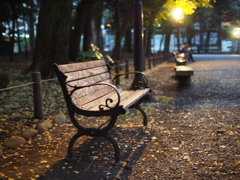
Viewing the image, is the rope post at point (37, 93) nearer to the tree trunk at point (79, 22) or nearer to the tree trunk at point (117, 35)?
the tree trunk at point (117, 35)

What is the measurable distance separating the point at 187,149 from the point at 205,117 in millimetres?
1960

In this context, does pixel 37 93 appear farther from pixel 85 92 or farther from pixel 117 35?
pixel 117 35

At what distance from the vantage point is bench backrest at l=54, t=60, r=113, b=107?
3.98 meters

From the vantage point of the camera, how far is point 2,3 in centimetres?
2139

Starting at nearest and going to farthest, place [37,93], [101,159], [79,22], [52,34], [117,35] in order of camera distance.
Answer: [101,159] → [37,93] → [52,34] → [117,35] → [79,22]

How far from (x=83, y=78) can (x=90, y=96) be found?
10.9 inches

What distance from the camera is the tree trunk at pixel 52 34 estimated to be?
1073 cm

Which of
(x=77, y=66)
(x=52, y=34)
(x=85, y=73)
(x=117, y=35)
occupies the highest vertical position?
(x=117, y=35)

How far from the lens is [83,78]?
4.61m

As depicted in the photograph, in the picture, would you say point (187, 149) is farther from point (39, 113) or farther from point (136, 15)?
point (136, 15)

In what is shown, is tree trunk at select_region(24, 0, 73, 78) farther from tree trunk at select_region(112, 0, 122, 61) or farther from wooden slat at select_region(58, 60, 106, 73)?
tree trunk at select_region(112, 0, 122, 61)

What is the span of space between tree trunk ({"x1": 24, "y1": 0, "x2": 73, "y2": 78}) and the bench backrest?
18.9 feet

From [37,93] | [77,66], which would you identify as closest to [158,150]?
[77,66]

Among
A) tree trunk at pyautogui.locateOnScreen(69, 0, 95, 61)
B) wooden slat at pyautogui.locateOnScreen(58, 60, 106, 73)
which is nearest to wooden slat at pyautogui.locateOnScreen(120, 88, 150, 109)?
wooden slat at pyautogui.locateOnScreen(58, 60, 106, 73)
